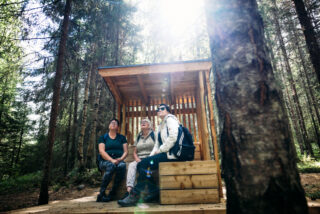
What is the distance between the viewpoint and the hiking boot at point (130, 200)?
261 centimetres

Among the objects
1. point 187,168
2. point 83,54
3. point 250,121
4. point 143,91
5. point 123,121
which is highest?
point 83,54

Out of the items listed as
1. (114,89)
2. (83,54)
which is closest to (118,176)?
(114,89)

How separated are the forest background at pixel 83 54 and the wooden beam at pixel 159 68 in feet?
7.26

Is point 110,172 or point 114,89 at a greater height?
point 114,89

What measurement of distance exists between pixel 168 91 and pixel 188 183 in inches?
141

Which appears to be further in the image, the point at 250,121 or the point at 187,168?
the point at 187,168

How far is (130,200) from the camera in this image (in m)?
2.67

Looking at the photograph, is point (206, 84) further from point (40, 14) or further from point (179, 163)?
point (40, 14)

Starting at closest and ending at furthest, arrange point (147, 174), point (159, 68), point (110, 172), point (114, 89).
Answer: point (147, 174)
point (110, 172)
point (159, 68)
point (114, 89)

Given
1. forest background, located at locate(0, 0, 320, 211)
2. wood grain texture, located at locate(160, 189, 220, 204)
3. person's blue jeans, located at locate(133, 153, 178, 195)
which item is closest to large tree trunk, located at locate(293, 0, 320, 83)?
forest background, located at locate(0, 0, 320, 211)

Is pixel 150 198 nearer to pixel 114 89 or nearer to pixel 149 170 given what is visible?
pixel 149 170

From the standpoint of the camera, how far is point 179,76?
4.88m

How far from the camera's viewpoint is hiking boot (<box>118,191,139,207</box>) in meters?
2.61

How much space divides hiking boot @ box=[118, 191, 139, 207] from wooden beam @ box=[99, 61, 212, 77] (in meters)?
2.91
